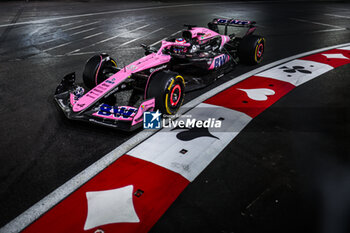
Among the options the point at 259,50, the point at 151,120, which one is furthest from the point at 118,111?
the point at 259,50

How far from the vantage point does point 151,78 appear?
4.21 metres

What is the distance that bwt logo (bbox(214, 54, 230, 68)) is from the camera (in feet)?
18.1

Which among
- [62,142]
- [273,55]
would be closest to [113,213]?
[62,142]

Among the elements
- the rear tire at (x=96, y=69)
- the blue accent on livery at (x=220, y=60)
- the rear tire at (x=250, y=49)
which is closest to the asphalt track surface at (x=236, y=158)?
the rear tire at (x=250, y=49)

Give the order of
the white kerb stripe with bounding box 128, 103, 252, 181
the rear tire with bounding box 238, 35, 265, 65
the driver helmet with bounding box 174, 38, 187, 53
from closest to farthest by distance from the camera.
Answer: the white kerb stripe with bounding box 128, 103, 252, 181, the driver helmet with bounding box 174, 38, 187, 53, the rear tire with bounding box 238, 35, 265, 65

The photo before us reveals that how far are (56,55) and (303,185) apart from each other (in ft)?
22.9

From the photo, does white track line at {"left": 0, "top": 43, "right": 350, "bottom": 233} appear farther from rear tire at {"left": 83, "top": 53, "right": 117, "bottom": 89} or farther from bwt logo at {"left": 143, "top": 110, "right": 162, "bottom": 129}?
rear tire at {"left": 83, "top": 53, "right": 117, "bottom": 89}

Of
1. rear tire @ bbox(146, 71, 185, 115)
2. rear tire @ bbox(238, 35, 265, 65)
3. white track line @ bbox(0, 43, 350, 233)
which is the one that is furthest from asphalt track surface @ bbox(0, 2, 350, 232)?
rear tire @ bbox(146, 71, 185, 115)

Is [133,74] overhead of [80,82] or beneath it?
overhead

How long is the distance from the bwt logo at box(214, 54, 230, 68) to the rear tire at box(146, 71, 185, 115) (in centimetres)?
154

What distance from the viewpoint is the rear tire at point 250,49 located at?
6191mm

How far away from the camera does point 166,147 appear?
352 centimetres

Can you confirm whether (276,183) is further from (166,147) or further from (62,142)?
(62,142)

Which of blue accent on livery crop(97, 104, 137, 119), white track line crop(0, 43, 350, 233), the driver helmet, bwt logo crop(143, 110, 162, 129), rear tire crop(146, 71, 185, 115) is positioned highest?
the driver helmet
